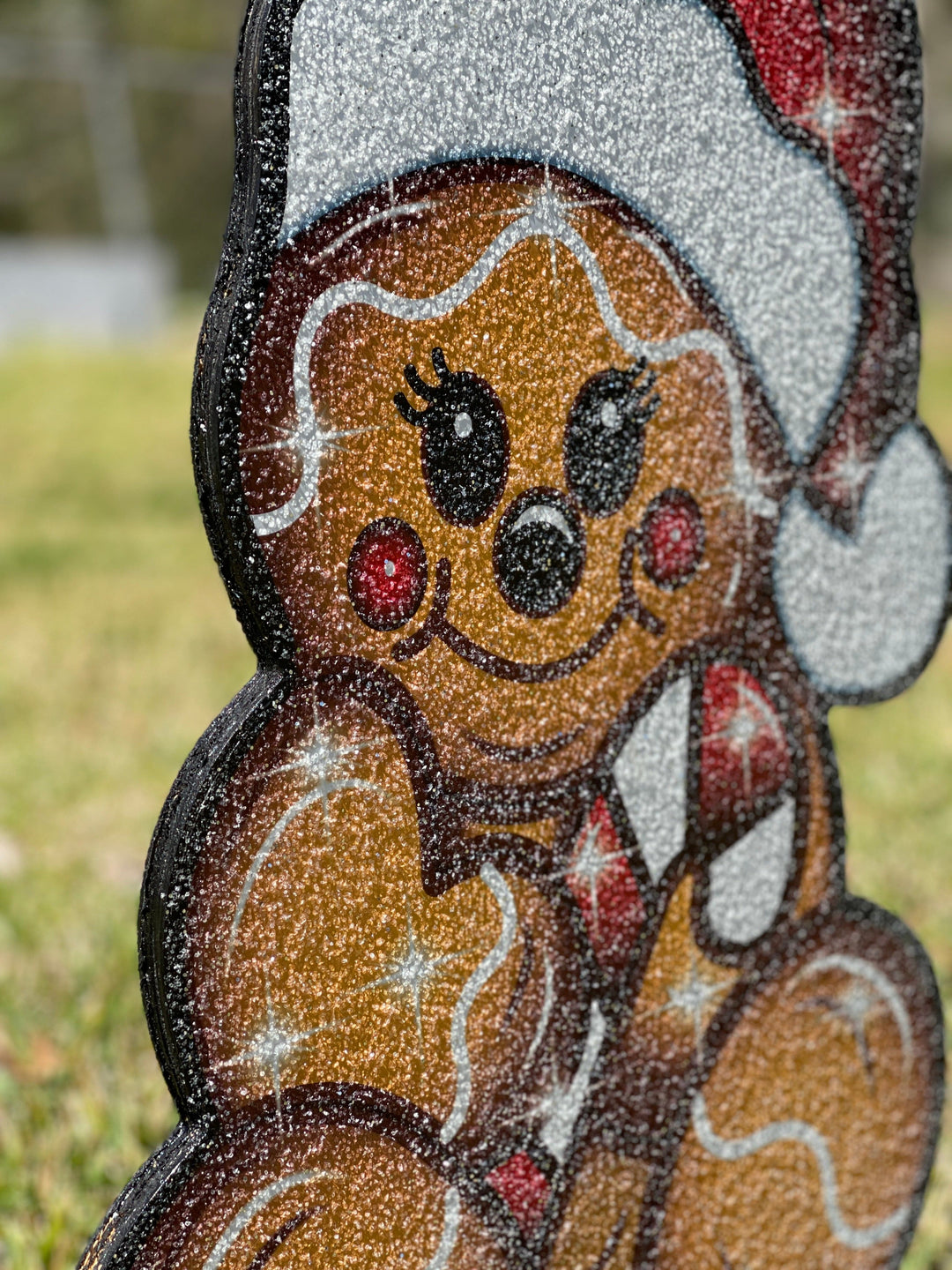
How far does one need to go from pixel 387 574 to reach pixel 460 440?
0.09m

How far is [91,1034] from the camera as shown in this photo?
1528mm

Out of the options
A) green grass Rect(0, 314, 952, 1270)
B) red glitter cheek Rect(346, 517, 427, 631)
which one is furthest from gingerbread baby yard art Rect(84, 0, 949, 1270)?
green grass Rect(0, 314, 952, 1270)

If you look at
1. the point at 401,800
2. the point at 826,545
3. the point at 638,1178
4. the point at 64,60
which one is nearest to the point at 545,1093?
the point at 638,1178

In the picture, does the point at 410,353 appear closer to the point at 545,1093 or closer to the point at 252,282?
the point at 252,282

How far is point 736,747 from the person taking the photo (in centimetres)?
95

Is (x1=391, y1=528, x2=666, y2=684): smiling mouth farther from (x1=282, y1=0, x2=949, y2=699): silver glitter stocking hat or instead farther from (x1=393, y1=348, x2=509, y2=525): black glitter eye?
(x1=282, y1=0, x2=949, y2=699): silver glitter stocking hat

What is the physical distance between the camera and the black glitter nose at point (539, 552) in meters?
0.80

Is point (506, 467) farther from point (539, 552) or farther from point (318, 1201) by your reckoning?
point (318, 1201)

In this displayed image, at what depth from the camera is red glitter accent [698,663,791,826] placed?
0.93m

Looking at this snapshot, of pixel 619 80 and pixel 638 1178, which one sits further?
pixel 638 1178

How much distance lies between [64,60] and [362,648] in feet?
36.1

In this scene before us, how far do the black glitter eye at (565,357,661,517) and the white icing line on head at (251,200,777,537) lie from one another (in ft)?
0.08

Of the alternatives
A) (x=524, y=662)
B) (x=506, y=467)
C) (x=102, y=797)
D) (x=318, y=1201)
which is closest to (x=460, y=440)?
(x=506, y=467)

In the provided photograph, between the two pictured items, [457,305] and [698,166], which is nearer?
[457,305]
